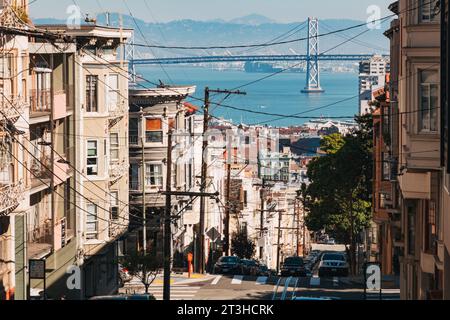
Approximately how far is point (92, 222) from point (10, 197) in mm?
14125

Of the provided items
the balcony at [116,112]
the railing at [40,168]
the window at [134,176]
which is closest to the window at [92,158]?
the balcony at [116,112]

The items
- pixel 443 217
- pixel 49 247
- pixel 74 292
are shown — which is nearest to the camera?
pixel 443 217

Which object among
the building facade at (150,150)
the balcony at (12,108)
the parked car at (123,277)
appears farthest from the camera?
the building facade at (150,150)

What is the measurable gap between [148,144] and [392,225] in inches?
471

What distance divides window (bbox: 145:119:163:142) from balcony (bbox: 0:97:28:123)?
22.7 m

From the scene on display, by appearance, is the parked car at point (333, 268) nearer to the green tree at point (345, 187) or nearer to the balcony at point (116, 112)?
the green tree at point (345, 187)

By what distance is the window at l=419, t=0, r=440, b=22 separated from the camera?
24.2m

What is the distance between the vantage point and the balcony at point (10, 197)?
94.7 feet

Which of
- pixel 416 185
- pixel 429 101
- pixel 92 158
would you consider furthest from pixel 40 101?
pixel 429 101

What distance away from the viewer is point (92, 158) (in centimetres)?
4347

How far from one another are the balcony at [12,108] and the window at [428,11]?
9851mm
